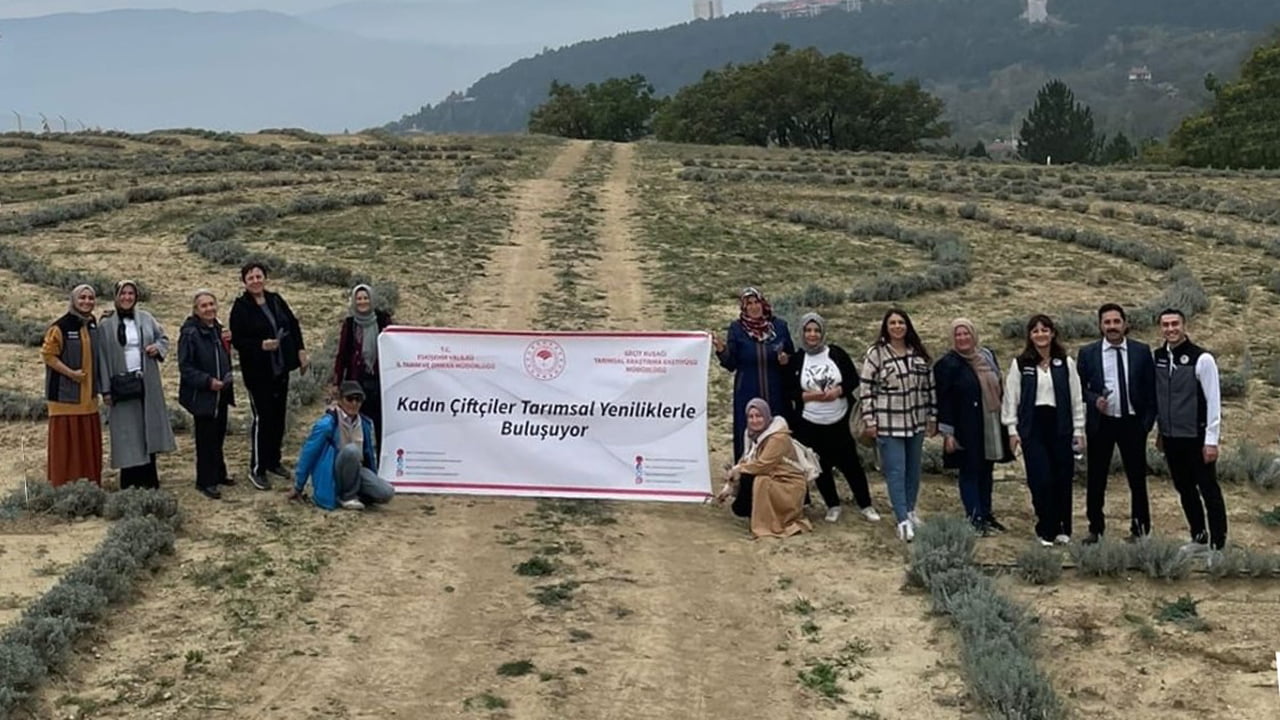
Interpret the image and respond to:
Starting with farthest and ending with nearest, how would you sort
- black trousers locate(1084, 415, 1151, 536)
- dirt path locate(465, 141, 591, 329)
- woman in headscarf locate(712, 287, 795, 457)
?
dirt path locate(465, 141, 591, 329), woman in headscarf locate(712, 287, 795, 457), black trousers locate(1084, 415, 1151, 536)

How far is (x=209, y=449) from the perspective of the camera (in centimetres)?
1093

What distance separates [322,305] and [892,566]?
12.2m

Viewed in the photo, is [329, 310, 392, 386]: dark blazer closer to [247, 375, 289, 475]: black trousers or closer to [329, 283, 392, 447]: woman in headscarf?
[329, 283, 392, 447]: woman in headscarf

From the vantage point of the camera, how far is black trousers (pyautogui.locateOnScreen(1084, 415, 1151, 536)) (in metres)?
9.90

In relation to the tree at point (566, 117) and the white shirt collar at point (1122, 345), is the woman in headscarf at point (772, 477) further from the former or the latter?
the tree at point (566, 117)

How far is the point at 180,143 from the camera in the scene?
165 ft

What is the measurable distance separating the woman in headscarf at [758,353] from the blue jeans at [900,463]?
3.35 feet

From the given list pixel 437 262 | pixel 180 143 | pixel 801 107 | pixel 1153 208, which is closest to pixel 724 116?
pixel 801 107

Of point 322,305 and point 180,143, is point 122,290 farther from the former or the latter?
point 180,143

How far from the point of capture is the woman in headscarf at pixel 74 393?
1028cm

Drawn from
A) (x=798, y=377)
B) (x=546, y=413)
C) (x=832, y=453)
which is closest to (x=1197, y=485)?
(x=832, y=453)

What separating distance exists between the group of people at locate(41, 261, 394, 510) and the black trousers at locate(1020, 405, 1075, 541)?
539 cm

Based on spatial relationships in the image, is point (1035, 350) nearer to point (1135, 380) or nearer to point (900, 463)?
point (1135, 380)

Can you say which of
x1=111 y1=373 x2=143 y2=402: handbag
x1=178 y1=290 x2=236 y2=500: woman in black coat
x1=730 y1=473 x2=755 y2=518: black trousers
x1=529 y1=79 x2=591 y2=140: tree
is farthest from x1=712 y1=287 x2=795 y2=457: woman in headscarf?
x1=529 y1=79 x2=591 y2=140: tree
